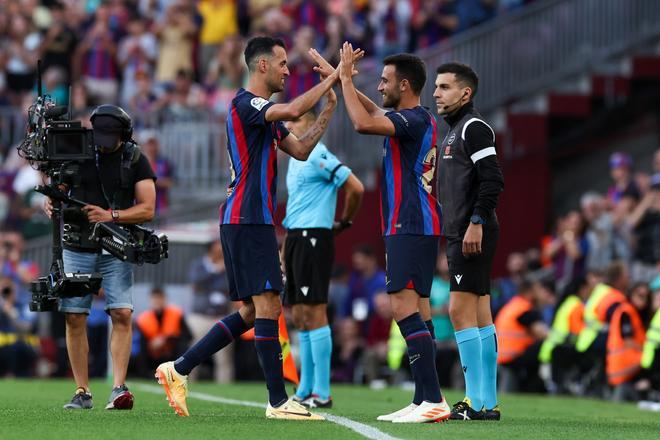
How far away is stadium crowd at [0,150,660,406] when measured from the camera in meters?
18.5

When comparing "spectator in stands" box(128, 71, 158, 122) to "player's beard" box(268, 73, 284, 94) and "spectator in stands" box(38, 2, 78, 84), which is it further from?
"player's beard" box(268, 73, 284, 94)

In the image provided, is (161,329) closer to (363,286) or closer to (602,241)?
(363,286)

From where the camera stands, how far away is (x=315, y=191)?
13.6 meters

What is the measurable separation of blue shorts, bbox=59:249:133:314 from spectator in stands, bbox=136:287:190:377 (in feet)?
28.6

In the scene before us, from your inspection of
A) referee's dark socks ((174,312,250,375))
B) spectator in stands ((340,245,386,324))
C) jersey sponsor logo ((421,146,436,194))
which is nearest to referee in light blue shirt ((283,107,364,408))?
referee's dark socks ((174,312,250,375))

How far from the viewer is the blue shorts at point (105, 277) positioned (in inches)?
456

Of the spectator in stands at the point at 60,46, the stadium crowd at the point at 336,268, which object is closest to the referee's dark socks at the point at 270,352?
the stadium crowd at the point at 336,268

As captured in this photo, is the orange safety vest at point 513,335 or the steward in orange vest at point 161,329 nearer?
the orange safety vest at point 513,335

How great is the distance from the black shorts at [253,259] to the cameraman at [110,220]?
4.47 ft

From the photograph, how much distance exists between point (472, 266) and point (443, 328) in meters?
9.44

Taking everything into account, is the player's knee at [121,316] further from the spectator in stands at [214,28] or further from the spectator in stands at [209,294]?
the spectator in stands at [214,28]

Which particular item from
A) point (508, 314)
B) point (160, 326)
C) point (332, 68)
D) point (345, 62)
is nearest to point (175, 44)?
point (160, 326)

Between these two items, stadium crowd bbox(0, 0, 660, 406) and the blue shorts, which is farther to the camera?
stadium crowd bbox(0, 0, 660, 406)

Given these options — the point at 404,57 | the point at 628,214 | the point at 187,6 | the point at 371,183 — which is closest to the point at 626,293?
the point at 628,214
